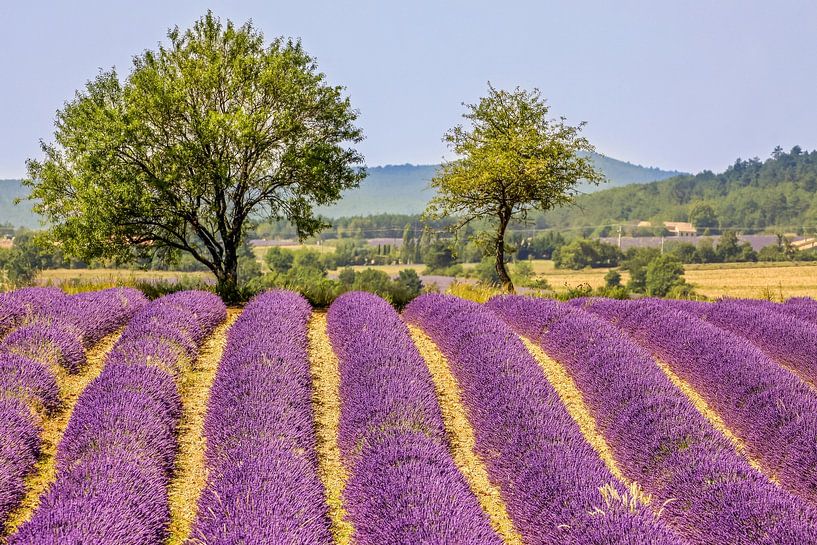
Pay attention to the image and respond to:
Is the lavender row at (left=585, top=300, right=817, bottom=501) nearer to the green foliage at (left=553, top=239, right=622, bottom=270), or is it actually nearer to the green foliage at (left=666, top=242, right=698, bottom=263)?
the green foliage at (left=553, top=239, right=622, bottom=270)

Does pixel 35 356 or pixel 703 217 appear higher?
pixel 703 217

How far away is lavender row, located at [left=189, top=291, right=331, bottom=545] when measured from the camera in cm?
490

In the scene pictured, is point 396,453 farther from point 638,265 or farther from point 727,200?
point 727,200

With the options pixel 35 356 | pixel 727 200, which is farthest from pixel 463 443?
pixel 727 200

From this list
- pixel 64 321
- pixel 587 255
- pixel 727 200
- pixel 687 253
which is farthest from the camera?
pixel 727 200

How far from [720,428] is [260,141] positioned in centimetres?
1207

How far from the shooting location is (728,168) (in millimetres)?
192875

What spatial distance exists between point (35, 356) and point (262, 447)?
13.8 ft

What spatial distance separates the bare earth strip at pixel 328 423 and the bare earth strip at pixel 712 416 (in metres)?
4.22

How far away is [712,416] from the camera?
28.2ft

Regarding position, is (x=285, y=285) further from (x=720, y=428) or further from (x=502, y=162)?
(x=720, y=428)

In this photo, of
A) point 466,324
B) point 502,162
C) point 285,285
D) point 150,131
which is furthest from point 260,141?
point 466,324

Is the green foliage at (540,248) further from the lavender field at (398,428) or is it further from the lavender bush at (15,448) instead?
the lavender bush at (15,448)

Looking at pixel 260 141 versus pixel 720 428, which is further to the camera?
pixel 260 141
